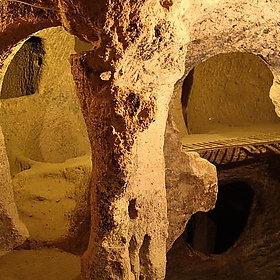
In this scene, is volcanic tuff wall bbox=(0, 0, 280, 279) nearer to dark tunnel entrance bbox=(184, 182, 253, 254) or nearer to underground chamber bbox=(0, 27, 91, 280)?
underground chamber bbox=(0, 27, 91, 280)

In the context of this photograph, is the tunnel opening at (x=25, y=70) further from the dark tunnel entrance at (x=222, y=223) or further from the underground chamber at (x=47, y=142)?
the dark tunnel entrance at (x=222, y=223)

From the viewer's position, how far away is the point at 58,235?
11.4ft

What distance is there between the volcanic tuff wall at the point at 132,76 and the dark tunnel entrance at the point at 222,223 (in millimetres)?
2689

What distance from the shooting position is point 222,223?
5.46 meters

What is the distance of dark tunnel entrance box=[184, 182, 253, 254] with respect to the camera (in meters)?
5.00

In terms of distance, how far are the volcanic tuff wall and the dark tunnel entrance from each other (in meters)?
2.69

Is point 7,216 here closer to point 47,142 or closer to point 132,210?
point 132,210

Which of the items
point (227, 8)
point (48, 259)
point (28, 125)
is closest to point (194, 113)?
point (28, 125)

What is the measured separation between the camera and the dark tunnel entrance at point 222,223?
5004 mm

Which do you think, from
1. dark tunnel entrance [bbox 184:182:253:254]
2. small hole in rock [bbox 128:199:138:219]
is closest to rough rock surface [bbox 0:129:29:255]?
small hole in rock [bbox 128:199:138:219]

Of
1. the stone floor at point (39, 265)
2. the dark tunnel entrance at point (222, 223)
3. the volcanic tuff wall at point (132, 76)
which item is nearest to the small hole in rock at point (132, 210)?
the volcanic tuff wall at point (132, 76)

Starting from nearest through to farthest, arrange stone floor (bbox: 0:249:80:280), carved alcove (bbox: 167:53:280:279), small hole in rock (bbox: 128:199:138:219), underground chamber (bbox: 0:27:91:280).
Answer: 1. small hole in rock (bbox: 128:199:138:219)
2. stone floor (bbox: 0:249:80:280)
3. underground chamber (bbox: 0:27:91:280)
4. carved alcove (bbox: 167:53:280:279)

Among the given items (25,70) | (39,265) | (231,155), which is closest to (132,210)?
(39,265)

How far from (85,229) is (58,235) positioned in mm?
170
